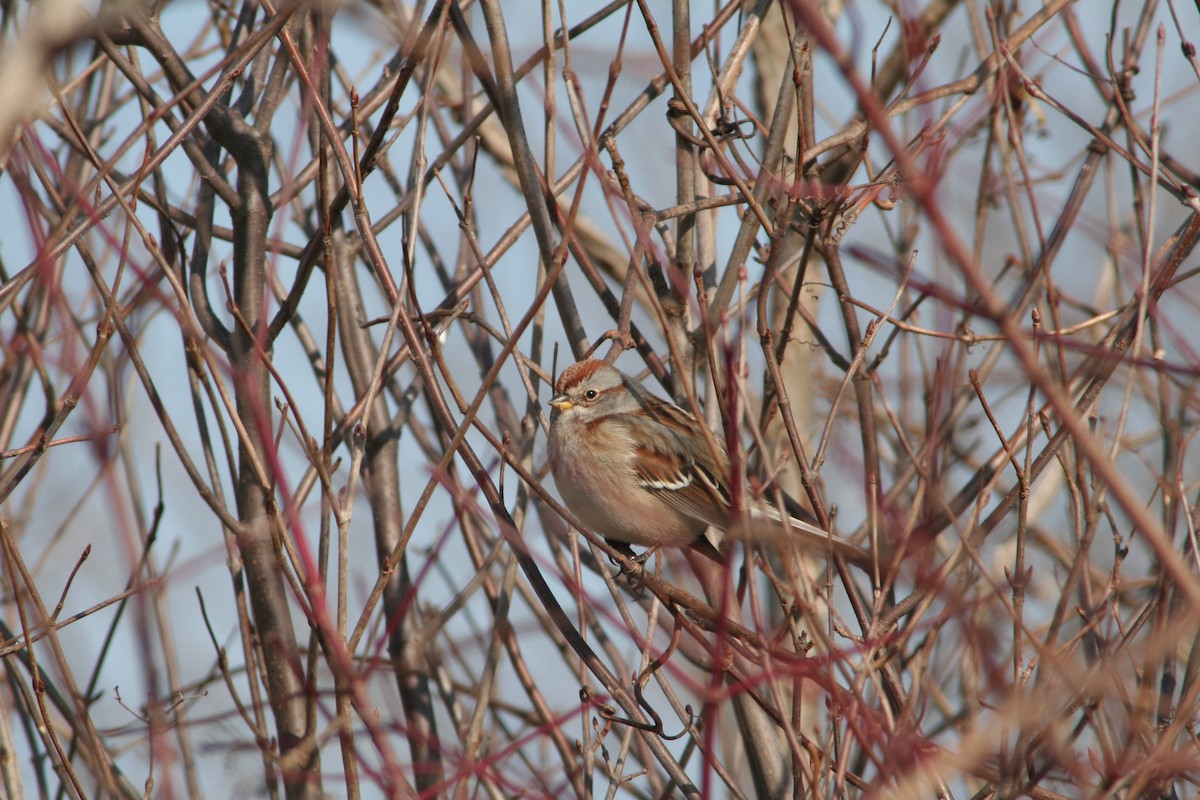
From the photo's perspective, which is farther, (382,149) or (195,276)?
(195,276)

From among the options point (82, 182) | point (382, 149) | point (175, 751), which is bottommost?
point (175, 751)

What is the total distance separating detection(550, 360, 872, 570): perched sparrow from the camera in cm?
440

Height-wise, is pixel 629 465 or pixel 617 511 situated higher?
pixel 629 465

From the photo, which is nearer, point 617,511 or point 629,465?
point 617,511

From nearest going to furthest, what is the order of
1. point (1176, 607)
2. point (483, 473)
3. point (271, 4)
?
1. point (483, 473)
2. point (1176, 607)
3. point (271, 4)

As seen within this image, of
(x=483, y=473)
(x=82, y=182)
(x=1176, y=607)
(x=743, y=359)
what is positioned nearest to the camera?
(x=483, y=473)

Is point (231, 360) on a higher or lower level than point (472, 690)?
higher

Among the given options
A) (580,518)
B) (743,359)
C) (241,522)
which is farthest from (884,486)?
(241,522)

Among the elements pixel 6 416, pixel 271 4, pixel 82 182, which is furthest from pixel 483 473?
pixel 82 182

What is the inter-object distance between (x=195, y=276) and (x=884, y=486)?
3196mm

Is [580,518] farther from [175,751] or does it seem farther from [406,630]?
[175,751]

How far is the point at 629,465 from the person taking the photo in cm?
457

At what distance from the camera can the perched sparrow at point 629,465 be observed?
173 inches

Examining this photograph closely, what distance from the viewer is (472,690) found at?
14.8 ft
